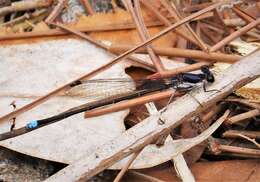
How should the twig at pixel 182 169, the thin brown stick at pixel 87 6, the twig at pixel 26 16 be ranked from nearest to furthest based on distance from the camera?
the twig at pixel 182 169 < the thin brown stick at pixel 87 6 < the twig at pixel 26 16

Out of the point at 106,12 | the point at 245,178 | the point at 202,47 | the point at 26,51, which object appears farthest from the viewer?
the point at 106,12

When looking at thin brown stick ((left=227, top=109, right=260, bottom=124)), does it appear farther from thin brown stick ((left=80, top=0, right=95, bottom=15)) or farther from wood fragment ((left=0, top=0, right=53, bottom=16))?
wood fragment ((left=0, top=0, right=53, bottom=16))

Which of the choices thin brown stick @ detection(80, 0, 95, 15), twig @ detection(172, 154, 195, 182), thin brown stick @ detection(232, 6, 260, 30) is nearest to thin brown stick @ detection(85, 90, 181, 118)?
twig @ detection(172, 154, 195, 182)

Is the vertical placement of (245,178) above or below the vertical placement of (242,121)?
below

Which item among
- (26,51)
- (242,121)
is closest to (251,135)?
(242,121)

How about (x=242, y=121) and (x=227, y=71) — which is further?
(x=242, y=121)

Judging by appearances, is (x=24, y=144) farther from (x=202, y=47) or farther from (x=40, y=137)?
(x=202, y=47)

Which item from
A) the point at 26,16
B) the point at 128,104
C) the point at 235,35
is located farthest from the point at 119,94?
the point at 26,16

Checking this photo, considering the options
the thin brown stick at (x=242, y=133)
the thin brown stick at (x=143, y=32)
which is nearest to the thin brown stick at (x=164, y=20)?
the thin brown stick at (x=143, y=32)

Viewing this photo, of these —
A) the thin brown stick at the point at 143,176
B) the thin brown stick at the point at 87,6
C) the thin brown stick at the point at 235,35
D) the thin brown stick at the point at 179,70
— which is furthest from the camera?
the thin brown stick at the point at 87,6

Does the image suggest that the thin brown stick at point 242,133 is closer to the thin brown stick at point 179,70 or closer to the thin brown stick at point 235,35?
the thin brown stick at point 179,70

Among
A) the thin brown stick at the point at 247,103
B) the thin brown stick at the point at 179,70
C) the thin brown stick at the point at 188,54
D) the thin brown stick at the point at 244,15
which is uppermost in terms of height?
the thin brown stick at the point at 244,15
